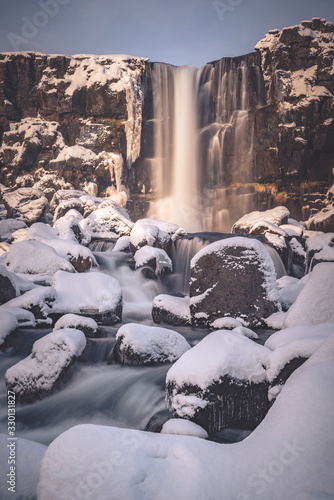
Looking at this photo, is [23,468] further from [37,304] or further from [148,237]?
[148,237]

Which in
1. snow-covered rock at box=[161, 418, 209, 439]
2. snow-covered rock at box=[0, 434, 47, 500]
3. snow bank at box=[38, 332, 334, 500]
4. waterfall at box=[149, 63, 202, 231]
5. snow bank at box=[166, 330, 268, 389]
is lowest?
snow-covered rock at box=[161, 418, 209, 439]

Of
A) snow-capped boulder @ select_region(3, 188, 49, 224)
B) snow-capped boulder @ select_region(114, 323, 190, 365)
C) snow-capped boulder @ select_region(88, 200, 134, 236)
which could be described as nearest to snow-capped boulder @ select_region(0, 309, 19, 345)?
snow-capped boulder @ select_region(114, 323, 190, 365)

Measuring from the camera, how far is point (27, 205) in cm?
1515

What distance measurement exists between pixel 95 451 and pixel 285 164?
66.4 feet

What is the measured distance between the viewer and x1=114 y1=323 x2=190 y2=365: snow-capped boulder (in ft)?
12.5

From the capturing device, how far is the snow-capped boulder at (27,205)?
585 inches

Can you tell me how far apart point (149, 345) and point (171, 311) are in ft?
5.82

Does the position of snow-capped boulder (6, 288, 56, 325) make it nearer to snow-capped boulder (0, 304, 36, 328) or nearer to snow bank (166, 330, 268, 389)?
snow-capped boulder (0, 304, 36, 328)

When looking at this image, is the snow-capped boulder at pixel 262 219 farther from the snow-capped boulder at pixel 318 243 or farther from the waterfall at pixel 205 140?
the snow-capped boulder at pixel 318 243

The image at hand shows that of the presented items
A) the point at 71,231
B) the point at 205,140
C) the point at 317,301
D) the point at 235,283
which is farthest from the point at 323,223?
the point at 317,301

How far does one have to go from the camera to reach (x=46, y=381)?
3.35 meters

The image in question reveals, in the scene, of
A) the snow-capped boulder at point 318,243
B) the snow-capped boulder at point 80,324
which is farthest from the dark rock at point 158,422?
the snow-capped boulder at point 318,243

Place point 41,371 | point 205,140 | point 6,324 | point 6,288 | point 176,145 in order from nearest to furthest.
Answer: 1. point 41,371
2. point 6,324
3. point 6,288
4. point 205,140
5. point 176,145

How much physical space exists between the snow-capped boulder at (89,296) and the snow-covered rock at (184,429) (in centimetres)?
344
